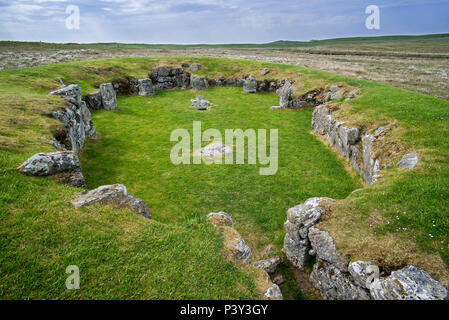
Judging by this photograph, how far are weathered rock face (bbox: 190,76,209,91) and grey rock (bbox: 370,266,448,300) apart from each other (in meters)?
42.2

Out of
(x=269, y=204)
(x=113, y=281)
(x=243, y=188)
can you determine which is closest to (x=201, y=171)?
(x=243, y=188)

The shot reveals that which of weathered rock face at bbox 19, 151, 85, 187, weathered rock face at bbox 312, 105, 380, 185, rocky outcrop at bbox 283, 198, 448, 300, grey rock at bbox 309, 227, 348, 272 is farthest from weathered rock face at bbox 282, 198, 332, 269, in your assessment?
weathered rock face at bbox 19, 151, 85, 187

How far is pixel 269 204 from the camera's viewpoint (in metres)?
16.4

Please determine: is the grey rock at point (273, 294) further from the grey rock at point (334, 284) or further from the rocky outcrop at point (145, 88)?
the rocky outcrop at point (145, 88)

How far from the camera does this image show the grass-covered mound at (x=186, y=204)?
315 inches

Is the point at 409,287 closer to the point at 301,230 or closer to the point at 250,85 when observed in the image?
the point at 301,230

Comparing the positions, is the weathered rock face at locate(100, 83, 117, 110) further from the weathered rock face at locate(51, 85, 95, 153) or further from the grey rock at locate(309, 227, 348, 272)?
the grey rock at locate(309, 227, 348, 272)

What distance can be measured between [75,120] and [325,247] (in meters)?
23.3

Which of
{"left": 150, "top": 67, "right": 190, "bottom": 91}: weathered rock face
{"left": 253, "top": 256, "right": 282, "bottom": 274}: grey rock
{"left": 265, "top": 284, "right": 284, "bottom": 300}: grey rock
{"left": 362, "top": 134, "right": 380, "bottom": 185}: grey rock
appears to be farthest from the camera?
{"left": 150, "top": 67, "right": 190, "bottom": 91}: weathered rock face

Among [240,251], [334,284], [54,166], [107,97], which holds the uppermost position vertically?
[107,97]

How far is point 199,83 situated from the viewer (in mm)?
44906

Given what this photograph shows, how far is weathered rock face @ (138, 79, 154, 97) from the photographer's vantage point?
41.8 metres

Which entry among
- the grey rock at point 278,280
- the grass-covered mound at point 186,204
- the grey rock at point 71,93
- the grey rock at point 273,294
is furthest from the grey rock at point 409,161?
the grey rock at point 71,93

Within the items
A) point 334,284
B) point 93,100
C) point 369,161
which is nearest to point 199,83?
point 93,100
